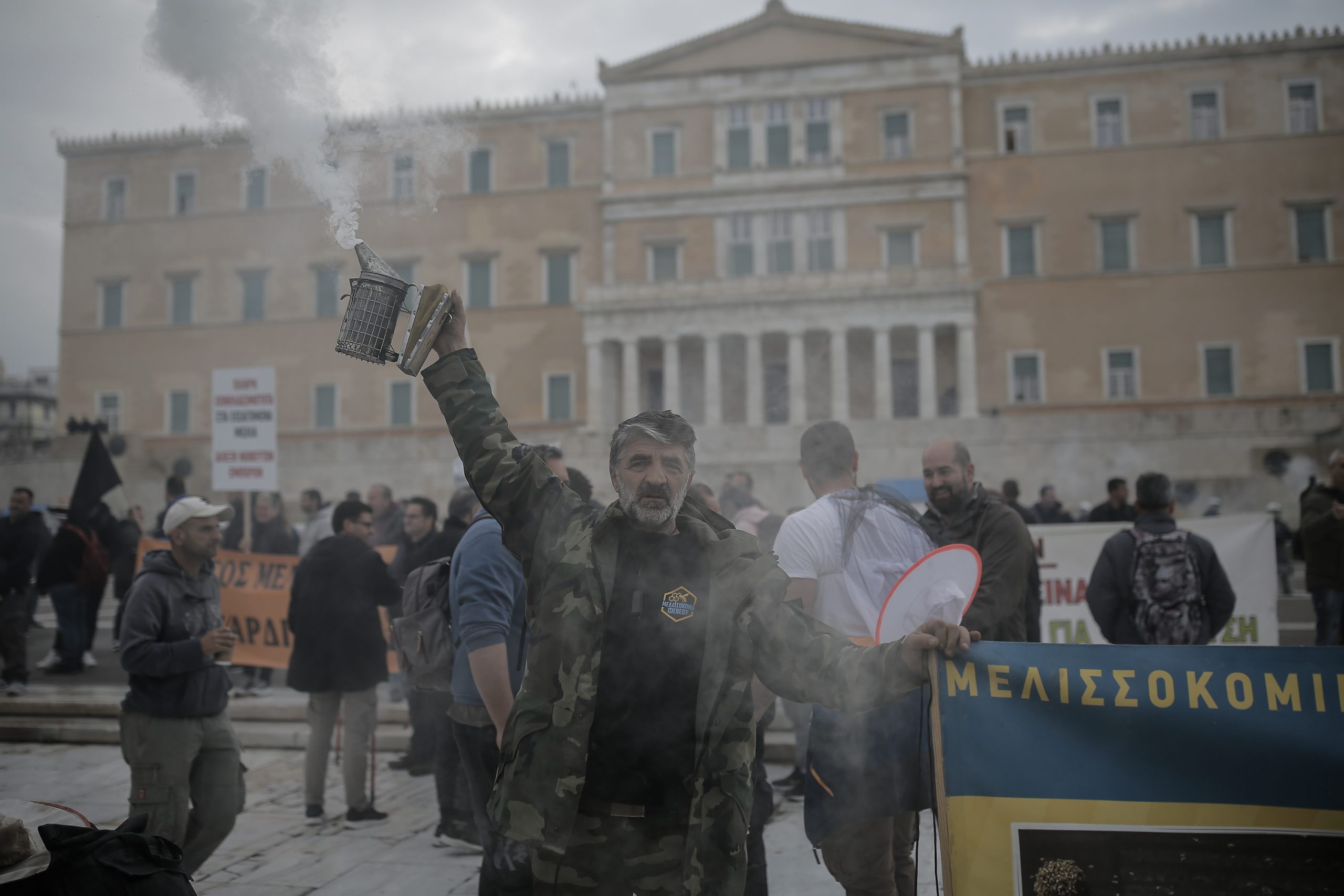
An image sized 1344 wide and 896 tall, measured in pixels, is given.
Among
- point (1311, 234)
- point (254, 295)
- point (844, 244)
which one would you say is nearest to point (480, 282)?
point (254, 295)

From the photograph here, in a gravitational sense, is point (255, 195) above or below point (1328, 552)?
above

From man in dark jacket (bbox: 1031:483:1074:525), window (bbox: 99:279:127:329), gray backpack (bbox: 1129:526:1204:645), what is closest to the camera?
gray backpack (bbox: 1129:526:1204:645)

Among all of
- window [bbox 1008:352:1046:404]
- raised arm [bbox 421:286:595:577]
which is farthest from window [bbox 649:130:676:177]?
raised arm [bbox 421:286:595:577]

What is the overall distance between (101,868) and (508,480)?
4.30ft

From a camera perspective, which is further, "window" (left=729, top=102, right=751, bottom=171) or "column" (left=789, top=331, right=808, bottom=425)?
"window" (left=729, top=102, right=751, bottom=171)

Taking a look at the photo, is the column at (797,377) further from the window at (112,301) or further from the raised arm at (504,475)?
the raised arm at (504,475)

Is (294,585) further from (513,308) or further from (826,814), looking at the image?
(513,308)

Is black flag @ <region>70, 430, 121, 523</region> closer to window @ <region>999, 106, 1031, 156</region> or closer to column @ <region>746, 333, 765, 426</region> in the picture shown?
column @ <region>746, 333, 765, 426</region>

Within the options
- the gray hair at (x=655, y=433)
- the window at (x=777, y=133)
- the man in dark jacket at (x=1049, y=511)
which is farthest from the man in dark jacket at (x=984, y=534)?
the window at (x=777, y=133)

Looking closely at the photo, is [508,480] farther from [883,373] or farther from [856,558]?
[883,373]

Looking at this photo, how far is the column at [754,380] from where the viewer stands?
3278cm

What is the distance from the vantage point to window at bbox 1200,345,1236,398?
31.6 meters

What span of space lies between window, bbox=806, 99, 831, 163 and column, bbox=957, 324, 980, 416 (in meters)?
7.89

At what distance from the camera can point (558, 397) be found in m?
35.4
